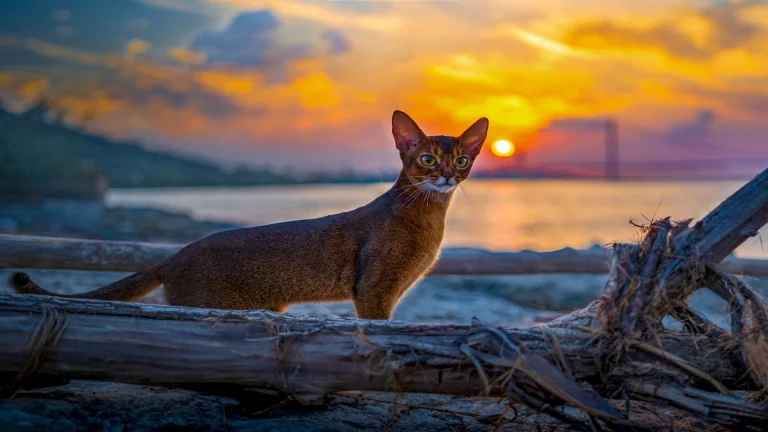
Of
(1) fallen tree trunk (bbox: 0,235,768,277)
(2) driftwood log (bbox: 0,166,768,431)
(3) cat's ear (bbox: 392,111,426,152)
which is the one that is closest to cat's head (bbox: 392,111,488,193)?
(3) cat's ear (bbox: 392,111,426,152)

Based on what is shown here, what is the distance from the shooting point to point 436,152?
4.71 meters

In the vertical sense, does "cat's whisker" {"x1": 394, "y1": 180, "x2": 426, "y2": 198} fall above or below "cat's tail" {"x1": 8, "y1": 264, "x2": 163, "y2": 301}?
above

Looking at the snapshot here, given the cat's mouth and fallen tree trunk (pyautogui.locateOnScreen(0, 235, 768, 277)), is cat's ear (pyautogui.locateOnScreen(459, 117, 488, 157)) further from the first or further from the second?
fallen tree trunk (pyautogui.locateOnScreen(0, 235, 768, 277))

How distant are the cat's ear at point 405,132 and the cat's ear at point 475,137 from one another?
325 mm

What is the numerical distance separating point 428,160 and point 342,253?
888mm

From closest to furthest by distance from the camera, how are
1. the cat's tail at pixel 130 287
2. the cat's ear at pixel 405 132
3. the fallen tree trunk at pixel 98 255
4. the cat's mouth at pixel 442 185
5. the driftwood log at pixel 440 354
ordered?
1. the driftwood log at pixel 440 354
2. the cat's tail at pixel 130 287
3. the cat's mouth at pixel 442 185
4. the cat's ear at pixel 405 132
5. the fallen tree trunk at pixel 98 255

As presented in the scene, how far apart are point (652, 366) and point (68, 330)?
259cm

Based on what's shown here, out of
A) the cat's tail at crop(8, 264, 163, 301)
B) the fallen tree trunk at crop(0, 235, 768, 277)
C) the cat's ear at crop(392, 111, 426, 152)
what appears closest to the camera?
the cat's tail at crop(8, 264, 163, 301)

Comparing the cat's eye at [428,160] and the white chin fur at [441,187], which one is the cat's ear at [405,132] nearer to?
the cat's eye at [428,160]

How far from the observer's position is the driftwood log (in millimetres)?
2855

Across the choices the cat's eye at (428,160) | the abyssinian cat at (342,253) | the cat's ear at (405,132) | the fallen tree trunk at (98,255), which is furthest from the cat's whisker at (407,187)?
the fallen tree trunk at (98,255)

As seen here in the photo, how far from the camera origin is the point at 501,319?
7219 mm

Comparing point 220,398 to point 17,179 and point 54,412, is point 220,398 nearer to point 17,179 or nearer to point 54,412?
point 54,412

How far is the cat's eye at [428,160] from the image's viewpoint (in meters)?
4.70
